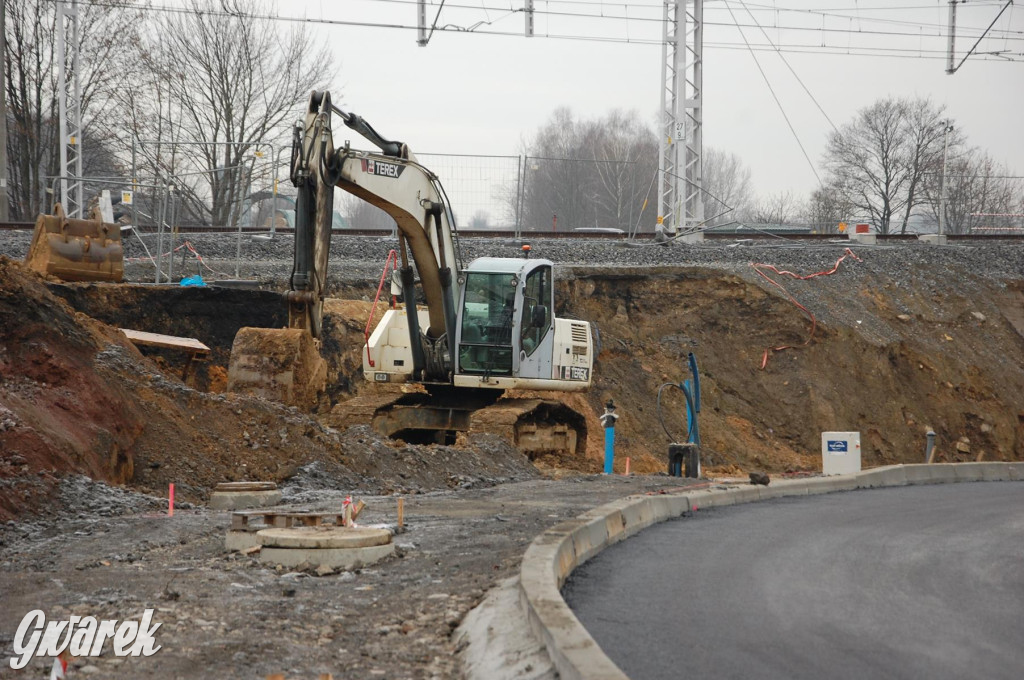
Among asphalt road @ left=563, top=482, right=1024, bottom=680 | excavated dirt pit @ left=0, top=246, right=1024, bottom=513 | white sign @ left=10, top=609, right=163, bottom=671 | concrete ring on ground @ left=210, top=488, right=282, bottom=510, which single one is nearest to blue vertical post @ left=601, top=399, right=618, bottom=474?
excavated dirt pit @ left=0, top=246, right=1024, bottom=513

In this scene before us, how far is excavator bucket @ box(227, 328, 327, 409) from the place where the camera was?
1653cm

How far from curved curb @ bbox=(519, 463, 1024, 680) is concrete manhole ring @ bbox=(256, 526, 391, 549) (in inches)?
50.1

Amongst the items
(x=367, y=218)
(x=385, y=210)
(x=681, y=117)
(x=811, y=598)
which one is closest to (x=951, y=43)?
(x=681, y=117)

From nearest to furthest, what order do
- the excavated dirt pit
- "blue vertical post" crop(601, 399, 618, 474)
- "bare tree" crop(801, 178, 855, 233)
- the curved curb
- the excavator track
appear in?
the curved curb < "blue vertical post" crop(601, 399, 618, 474) < the excavator track < the excavated dirt pit < "bare tree" crop(801, 178, 855, 233)

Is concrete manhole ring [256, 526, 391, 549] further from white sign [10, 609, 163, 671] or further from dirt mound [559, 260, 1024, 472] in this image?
dirt mound [559, 260, 1024, 472]

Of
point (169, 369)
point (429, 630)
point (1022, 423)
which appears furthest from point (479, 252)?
point (429, 630)

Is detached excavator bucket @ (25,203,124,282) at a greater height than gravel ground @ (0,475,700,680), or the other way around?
detached excavator bucket @ (25,203,124,282)

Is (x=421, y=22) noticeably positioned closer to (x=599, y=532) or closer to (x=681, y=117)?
(x=681, y=117)

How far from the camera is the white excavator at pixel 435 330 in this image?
1633cm

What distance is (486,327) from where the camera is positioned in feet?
65.9

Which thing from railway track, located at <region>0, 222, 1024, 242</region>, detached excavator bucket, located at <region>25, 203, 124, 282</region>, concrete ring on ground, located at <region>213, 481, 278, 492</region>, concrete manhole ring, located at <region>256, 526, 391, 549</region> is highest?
railway track, located at <region>0, 222, 1024, 242</region>

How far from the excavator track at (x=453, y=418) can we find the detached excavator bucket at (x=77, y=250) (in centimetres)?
573

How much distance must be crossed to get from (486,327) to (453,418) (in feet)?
7.14

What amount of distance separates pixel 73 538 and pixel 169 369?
11579mm
